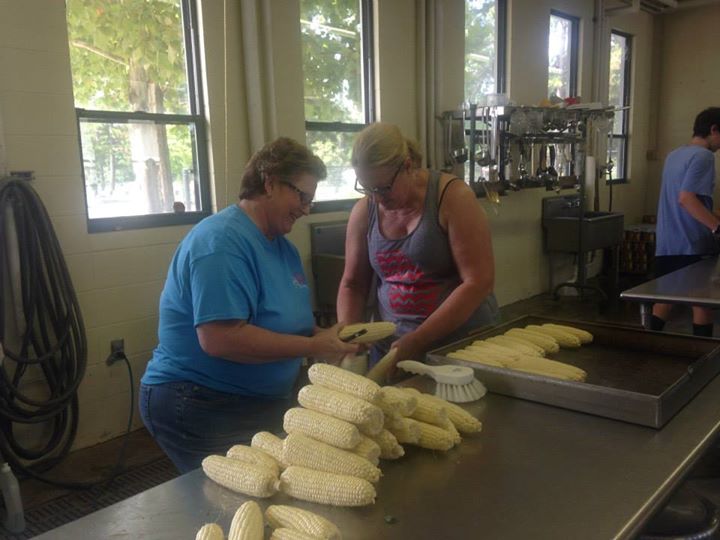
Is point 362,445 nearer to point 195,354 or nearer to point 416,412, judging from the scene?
point 416,412

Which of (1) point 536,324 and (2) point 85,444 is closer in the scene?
(1) point 536,324

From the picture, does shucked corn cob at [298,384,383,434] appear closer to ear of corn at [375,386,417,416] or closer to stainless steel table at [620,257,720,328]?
ear of corn at [375,386,417,416]

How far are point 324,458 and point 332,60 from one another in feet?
12.3

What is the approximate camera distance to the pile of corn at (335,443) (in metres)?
1.08

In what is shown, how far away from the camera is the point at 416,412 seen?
1.28m

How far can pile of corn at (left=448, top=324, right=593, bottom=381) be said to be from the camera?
1552 millimetres

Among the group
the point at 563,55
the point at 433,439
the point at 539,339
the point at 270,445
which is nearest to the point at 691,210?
the point at 539,339

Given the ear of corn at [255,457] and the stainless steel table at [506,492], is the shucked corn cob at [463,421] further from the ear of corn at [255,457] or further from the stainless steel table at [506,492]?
the ear of corn at [255,457]

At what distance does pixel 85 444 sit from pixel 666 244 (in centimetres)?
366

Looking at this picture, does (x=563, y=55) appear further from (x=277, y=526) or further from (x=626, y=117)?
(x=277, y=526)

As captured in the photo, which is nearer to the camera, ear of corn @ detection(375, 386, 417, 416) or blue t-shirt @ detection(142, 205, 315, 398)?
ear of corn @ detection(375, 386, 417, 416)

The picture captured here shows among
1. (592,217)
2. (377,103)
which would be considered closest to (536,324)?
(377,103)

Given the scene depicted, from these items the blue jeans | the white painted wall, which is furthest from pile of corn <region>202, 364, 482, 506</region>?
the white painted wall

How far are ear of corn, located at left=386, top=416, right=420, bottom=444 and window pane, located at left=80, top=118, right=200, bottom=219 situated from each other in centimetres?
254
